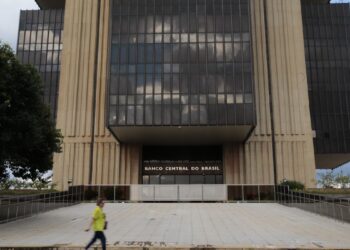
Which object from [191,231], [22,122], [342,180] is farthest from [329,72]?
[22,122]

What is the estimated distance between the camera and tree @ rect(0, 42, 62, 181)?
60.0 feet

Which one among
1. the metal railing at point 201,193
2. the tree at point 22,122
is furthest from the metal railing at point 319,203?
the tree at point 22,122

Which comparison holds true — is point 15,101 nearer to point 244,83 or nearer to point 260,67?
point 244,83

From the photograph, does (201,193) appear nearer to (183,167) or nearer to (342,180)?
(183,167)

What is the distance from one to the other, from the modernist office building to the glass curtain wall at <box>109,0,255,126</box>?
0.37 feet

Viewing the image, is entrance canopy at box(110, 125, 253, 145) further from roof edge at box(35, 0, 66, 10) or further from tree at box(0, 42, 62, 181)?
roof edge at box(35, 0, 66, 10)

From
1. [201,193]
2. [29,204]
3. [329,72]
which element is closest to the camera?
[29,204]

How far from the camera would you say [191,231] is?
1616cm

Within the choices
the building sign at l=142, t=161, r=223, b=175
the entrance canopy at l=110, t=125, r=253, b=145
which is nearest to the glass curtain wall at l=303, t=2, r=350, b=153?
the entrance canopy at l=110, t=125, r=253, b=145

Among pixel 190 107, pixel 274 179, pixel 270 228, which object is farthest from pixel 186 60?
pixel 270 228

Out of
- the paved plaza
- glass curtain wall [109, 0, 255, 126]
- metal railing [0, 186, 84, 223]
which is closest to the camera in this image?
the paved plaza

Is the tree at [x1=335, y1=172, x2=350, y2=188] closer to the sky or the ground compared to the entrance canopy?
closer to the ground

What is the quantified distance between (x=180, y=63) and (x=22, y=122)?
24.8 metres

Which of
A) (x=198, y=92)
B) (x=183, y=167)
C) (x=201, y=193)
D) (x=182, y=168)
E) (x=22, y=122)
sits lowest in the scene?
(x=201, y=193)
